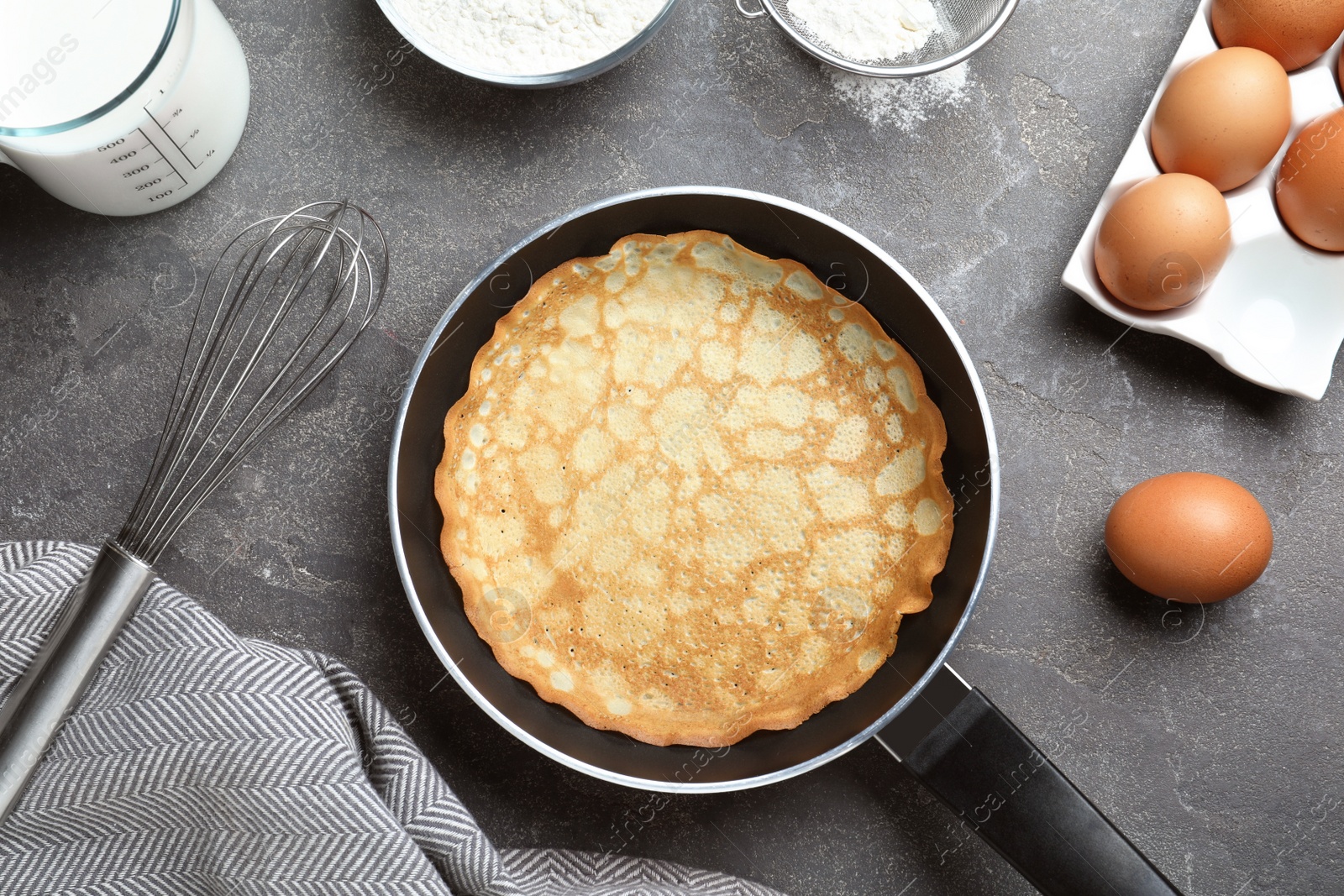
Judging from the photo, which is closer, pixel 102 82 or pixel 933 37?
pixel 102 82

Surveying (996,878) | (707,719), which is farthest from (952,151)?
(996,878)

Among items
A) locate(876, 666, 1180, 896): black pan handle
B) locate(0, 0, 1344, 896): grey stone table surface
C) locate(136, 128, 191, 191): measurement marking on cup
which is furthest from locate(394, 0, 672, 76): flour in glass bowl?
locate(876, 666, 1180, 896): black pan handle

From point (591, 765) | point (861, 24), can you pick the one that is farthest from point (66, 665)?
point (861, 24)

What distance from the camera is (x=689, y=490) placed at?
92 cm

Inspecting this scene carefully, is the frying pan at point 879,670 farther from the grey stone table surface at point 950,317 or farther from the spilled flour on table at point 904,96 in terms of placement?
the spilled flour on table at point 904,96

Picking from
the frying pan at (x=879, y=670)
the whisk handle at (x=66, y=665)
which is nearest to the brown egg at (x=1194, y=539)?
the frying pan at (x=879, y=670)

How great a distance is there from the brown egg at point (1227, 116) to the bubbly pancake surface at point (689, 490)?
1.13 feet

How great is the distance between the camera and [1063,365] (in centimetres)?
96

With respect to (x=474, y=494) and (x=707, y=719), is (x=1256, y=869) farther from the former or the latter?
(x=474, y=494)

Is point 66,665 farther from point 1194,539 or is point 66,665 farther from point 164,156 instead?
point 1194,539

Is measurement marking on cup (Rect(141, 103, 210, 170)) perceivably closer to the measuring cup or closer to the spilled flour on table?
the measuring cup

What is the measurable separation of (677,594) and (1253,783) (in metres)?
0.66

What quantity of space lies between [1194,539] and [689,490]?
0.50m

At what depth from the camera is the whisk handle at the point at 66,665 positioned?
80 centimetres
